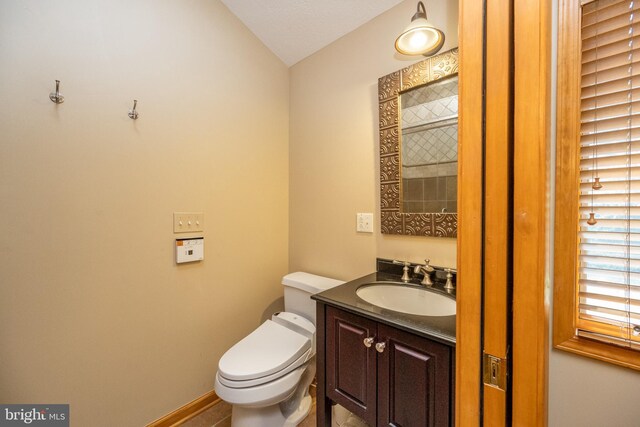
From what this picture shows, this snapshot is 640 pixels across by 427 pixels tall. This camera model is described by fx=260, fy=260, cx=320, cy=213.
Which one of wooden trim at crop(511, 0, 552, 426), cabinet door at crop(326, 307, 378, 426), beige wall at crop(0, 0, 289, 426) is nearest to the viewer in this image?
wooden trim at crop(511, 0, 552, 426)

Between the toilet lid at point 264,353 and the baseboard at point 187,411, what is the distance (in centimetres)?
52

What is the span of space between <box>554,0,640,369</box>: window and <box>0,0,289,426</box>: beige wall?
1.56 meters

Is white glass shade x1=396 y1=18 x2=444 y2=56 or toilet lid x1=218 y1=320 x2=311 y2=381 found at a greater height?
white glass shade x1=396 y1=18 x2=444 y2=56

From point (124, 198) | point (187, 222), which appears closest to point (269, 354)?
point (187, 222)

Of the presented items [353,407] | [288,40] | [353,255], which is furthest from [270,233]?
[288,40]

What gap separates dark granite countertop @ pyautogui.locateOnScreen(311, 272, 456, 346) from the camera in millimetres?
777

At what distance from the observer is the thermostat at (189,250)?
1.44 meters

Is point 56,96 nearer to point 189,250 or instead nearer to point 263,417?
point 189,250

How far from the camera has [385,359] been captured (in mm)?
891

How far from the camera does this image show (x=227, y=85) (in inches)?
64.9

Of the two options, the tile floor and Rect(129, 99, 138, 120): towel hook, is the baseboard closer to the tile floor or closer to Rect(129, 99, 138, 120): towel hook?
the tile floor

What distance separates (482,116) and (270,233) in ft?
5.32

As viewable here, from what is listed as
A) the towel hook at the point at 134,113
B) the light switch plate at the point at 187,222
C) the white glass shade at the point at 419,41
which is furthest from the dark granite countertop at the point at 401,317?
the towel hook at the point at 134,113

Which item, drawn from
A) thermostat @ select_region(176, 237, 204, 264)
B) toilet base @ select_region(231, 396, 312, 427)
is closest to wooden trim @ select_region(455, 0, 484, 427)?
toilet base @ select_region(231, 396, 312, 427)
